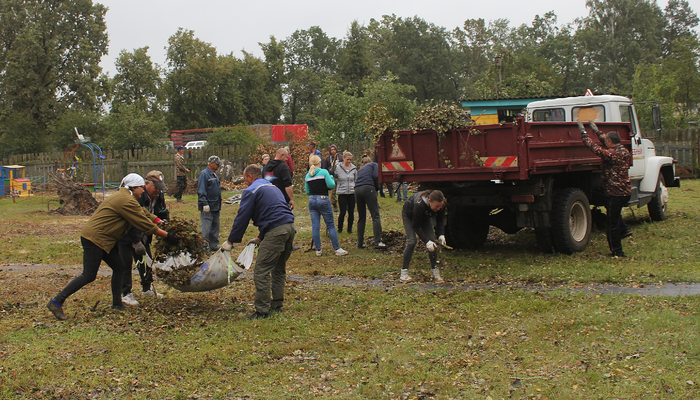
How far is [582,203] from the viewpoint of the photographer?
974 centimetres

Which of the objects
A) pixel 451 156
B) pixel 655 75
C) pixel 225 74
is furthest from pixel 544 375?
pixel 225 74

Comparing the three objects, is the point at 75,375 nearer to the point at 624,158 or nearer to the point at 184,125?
the point at 624,158

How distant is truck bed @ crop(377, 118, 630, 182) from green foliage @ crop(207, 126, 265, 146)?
18.2 m

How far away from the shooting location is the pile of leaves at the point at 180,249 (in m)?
6.66

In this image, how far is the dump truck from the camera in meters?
8.44

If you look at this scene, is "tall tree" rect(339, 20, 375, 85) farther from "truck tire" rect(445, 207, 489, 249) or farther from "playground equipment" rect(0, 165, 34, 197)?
"truck tire" rect(445, 207, 489, 249)

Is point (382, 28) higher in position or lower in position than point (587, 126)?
higher

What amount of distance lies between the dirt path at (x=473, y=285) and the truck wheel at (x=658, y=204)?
233 inches

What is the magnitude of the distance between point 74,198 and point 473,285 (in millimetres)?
13883

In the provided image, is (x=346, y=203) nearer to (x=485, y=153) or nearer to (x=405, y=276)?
(x=405, y=276)

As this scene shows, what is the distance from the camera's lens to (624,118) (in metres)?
11.6

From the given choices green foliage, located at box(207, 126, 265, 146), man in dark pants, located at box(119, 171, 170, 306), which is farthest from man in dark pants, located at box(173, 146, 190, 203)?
man in dark pants, located at box(119, 171, 170, 306)

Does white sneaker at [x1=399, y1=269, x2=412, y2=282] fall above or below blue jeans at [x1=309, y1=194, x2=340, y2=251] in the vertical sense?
below

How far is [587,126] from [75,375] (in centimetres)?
862
